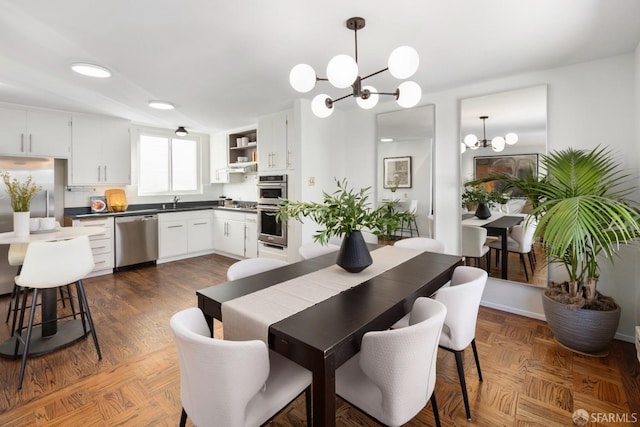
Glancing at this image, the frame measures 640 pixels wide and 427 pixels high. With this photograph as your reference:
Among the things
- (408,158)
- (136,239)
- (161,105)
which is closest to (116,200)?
(136,239)

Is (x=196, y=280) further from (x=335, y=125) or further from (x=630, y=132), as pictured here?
(x=630, y=132)

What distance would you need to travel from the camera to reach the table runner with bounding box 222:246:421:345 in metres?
1.29

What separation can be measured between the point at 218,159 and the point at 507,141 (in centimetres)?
471

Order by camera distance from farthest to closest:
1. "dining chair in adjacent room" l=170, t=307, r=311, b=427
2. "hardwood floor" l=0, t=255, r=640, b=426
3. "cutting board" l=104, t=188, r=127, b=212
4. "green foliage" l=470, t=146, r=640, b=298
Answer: "cutting board" l=104, t=188, r=127, b=212 → "green foliage" l=470, t=146, r=640, b=298 → "hardwood floor" l=0, t=255, r=640, b=426 → "dining chair in adjacent room" l=170, t=307, r=311, b=427

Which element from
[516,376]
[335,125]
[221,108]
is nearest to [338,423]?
[516,376]

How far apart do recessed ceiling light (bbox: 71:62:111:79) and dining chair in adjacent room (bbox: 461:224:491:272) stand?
3833mm

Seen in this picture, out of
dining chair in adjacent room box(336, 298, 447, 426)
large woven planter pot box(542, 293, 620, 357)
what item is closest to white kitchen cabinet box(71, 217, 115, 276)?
dining chair in adjacent room box(336, 298, 447, 426)

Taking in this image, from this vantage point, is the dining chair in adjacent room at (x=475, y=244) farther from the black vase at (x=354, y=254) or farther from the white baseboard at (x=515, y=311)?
the black vase at (x=354, y=254)

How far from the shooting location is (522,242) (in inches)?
118

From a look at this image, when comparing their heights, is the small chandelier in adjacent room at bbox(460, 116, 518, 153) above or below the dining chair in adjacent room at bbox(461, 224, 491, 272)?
above

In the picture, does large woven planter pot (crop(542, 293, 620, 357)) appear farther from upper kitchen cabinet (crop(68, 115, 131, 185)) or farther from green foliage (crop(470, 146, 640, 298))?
upper kitchen cabinet (crop(68, 115, 131, 185))

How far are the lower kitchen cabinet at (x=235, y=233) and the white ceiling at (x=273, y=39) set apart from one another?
2257mm

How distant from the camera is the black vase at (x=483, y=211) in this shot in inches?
127

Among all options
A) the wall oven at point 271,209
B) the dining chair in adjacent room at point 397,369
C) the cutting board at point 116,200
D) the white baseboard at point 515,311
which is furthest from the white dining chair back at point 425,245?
the cutting board at point 116,200
